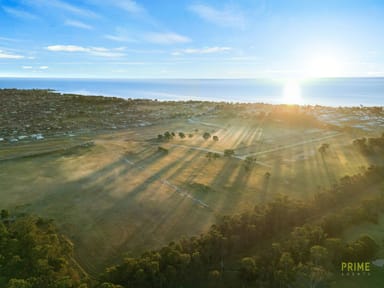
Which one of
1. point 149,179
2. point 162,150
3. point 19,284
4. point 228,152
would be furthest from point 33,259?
point 228,152

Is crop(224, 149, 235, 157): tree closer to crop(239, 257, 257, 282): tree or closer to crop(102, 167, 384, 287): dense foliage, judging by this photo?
crop(102, 167, 384, 287): dense foliage

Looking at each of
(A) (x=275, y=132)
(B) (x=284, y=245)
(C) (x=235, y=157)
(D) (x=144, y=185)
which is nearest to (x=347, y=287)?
(B) (x=284, y=245)

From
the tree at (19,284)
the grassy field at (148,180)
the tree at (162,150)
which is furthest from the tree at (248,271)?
the tree at (162,150)

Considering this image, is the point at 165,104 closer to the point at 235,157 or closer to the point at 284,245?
the point at 235,157

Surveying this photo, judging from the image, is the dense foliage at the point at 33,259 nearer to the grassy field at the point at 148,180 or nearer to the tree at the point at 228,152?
the grassy field at the point at 148,180

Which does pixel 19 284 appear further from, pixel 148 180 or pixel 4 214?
pixel 148 180

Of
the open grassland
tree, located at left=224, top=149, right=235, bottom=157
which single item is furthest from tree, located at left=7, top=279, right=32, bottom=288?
tree, located at left=224, top=149, right=235, bottom=157
